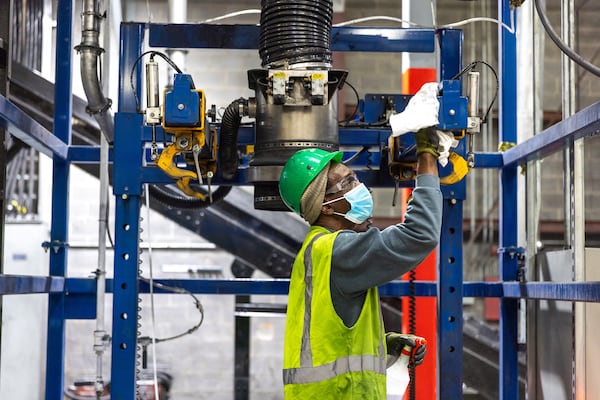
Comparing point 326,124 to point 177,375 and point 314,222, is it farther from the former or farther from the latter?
point 177,375

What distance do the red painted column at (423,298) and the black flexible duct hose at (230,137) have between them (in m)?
1.96

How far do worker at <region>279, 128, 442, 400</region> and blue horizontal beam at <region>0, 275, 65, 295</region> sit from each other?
39.8 inches

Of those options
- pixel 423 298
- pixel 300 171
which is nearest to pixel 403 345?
pixel 300 171

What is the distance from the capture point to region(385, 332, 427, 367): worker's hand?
2582mm

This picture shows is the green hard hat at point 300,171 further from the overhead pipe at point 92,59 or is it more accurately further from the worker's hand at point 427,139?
the overhead pipe at point 92,59

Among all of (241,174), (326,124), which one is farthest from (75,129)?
(326,124)

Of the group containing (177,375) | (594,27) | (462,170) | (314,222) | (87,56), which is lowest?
(177,375)

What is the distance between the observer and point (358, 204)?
2.39 m

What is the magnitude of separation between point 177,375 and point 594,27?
626 cm

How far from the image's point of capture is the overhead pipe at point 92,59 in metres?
3.16

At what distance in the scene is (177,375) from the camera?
9156 millimetres

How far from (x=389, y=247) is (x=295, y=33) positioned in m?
0.80

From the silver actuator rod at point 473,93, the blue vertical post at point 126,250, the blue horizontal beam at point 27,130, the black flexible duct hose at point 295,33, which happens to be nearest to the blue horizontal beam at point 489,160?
the silver actuator rod at point 473,93

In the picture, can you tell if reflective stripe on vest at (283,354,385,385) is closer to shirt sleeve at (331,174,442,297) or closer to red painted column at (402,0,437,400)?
shirt sleeve at (331,174,442,297)
